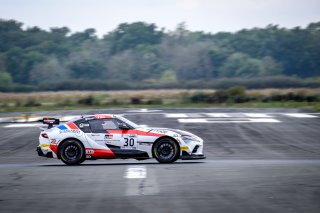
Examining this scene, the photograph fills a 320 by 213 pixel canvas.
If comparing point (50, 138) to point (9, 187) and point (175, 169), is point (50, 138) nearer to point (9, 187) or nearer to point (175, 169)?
point (175, 169)

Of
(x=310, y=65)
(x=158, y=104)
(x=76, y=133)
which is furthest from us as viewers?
(x=310, y=65)

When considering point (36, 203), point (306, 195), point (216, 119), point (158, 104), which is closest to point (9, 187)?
point (36, 203)

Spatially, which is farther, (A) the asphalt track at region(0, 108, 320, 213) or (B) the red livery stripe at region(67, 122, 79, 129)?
(B) the red livery stripe at region(67, 122, 79, 129)

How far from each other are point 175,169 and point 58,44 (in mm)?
144873

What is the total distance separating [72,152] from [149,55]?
122622mm

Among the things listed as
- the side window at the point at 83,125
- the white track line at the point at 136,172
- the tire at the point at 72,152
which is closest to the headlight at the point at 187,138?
the white track line at the point at 136,172

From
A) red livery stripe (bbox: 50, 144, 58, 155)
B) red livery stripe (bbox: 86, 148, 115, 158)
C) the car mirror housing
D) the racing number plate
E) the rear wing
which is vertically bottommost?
red livery stripe (bbox: 86, 148, 115, 158)

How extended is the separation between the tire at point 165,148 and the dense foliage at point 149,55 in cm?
8162

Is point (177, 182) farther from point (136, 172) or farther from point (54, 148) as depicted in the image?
point (54, 148)

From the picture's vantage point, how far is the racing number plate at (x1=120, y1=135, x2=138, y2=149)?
17844 millimetres

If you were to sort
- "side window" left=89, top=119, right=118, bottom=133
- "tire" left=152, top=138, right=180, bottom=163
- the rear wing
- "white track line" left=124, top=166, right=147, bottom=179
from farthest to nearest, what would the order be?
the rear wing → "side window" left=89, top=119, right=118, bottom=133 → "tire" left=152, top=138, right=180, bottom=163 → "white track line" left=124, top=166, right=147, bottom=179

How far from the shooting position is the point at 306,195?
464 inches

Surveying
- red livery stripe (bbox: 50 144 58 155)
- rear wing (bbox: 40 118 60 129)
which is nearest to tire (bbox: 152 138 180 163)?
red livery stripe (bbox: 50 144 58 155)

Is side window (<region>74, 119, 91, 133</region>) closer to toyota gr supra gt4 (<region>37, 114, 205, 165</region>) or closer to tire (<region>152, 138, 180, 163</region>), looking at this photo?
toyota gr supra gt4 (<region>37, 114, 205, 165</region>)
